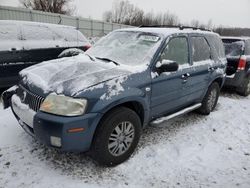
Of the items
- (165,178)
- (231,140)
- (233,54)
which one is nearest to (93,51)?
(165,178)

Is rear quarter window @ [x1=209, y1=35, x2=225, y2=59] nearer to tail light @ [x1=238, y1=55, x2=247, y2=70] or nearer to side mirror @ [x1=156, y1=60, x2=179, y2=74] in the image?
tail light @ [x1=238, y1=55, x2=247, y2=70]

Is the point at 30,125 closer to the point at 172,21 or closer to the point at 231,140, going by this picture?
the point at 231,140

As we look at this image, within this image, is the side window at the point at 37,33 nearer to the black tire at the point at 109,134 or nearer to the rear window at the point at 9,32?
the rear window at the point at 9,32

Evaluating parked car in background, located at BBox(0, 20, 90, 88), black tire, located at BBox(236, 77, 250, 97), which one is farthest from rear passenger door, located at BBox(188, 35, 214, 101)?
parked car in background, located at BBox(0, 20, 90, 88)

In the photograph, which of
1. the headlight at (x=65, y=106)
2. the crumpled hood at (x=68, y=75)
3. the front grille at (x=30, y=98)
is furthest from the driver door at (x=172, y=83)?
the front grille at (x=30, y=98)

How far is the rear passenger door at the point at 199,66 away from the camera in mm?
4395

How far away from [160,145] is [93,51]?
1.88 m

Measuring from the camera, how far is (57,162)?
324 centimetres

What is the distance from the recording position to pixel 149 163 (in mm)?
3379

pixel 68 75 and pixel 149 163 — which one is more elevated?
pixel 68 75

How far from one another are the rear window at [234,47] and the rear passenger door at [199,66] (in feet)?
7.99

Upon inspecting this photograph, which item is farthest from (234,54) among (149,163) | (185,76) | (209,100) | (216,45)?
(149,163)

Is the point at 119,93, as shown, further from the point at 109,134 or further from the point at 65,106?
the point at 65,106

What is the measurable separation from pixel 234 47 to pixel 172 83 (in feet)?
13.8
